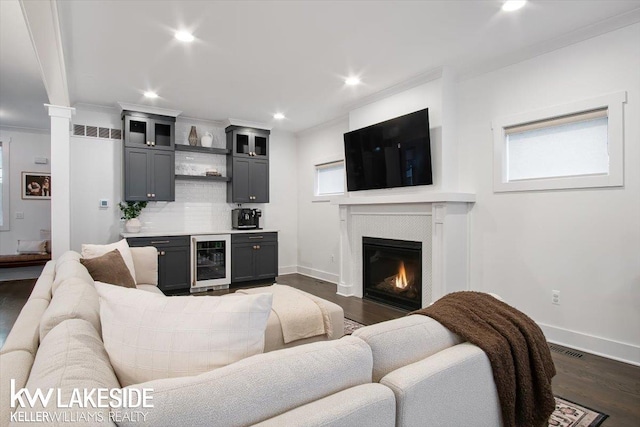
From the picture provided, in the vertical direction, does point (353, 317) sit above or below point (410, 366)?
below

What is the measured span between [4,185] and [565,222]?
29.0ft

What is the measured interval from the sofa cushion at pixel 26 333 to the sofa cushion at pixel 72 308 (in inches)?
2.6

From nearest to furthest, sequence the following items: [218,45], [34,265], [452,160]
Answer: [218,45]
[452,160]
[34,265]

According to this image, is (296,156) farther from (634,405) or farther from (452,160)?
(634,405)

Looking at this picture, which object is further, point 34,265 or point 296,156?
point 296,156

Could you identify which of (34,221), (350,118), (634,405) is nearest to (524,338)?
(634,405)

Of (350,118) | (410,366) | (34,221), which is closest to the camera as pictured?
(410,366)

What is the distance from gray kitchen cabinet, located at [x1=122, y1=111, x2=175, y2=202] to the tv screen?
108 inches

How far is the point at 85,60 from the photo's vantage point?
355 cm

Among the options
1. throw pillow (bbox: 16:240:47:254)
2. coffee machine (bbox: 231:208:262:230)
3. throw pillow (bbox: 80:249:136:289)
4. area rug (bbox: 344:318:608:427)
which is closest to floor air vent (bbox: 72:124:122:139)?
coffee machine (bbox: 231:208:262:230)

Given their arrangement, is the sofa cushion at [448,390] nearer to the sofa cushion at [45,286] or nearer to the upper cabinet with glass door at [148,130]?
the sofa cushion at [45,286]

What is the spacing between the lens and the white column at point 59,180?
13.2 ft

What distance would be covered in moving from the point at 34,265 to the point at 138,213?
2765 millimetres

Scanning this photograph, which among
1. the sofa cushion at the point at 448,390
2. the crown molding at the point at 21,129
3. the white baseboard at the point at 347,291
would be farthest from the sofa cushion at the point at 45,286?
the crown molding at the point at 21,129
